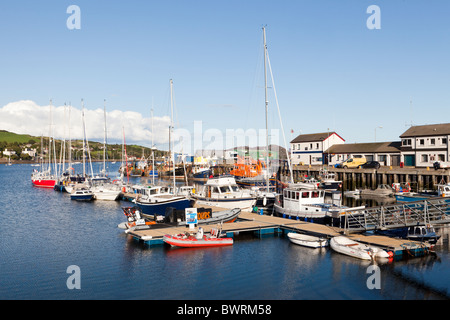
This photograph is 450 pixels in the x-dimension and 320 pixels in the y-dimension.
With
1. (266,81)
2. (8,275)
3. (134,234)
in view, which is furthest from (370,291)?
(266,81)

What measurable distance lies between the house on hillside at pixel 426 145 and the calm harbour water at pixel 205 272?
41.3 meters

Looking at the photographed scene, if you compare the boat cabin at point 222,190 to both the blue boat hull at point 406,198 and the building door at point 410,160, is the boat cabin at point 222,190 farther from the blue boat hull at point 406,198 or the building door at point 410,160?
the building door at point 410,160

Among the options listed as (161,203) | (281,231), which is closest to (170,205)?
(161,203)

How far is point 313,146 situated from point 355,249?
65866mm

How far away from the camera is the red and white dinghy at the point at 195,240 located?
2600 centimetres

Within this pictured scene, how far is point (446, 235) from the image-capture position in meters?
29.2

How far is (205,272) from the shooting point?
21.1 meters

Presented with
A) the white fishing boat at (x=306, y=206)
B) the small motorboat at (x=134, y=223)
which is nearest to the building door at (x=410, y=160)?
the white fishing boat at (x=306, y=206)

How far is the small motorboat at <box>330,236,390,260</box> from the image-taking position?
74.1ft

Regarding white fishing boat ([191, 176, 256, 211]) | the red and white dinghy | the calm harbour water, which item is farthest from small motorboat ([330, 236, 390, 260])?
white fishing boat ([191, 176, 256, 211])

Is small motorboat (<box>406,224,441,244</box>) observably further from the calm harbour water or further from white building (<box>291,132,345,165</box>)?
white building (<box>291,132,345,165</box>)

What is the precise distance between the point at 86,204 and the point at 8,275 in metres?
33.1

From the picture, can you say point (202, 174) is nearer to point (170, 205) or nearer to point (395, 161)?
point (395, 161)

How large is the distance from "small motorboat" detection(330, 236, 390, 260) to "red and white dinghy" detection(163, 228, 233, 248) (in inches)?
283
